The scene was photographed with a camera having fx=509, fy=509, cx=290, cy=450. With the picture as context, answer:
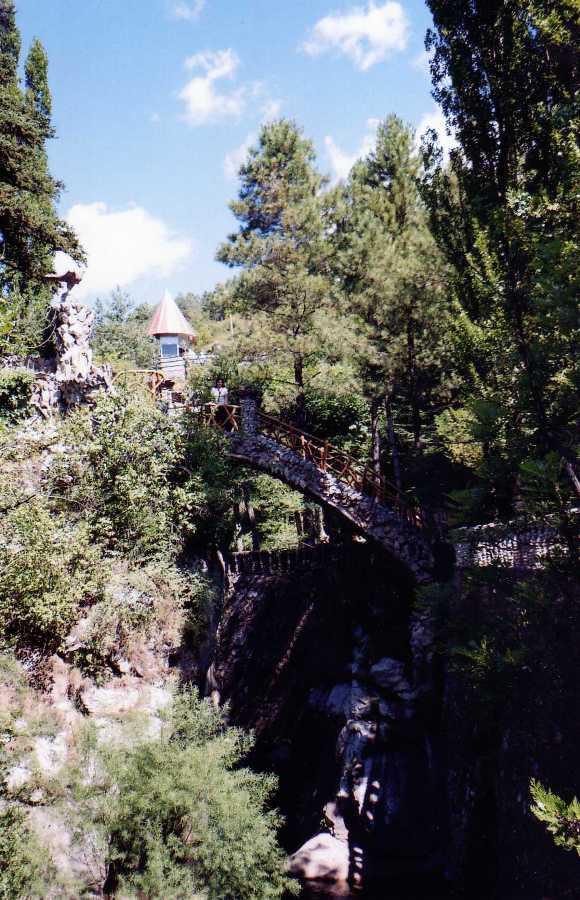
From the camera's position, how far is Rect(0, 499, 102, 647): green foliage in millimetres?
10258

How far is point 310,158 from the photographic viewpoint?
703 inches

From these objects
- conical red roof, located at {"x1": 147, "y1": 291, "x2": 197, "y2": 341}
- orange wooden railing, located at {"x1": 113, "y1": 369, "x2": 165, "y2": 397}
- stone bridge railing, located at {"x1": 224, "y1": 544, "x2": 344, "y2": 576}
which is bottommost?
stone bridge railing, located at {"x1": 224, "y1": 544, "x2": 344, "y2": 576}

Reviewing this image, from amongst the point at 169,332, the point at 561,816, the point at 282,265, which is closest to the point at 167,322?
the point at 169,332

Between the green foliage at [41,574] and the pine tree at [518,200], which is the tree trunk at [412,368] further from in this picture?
the green foliage at [41,574]

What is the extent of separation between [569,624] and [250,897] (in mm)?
6410

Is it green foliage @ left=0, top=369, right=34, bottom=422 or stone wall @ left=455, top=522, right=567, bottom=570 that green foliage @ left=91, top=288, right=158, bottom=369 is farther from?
stone wall @ left=455, top=522, right=567, bottom=570

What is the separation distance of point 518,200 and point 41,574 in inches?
443

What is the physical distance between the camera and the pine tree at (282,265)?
14.7 metres

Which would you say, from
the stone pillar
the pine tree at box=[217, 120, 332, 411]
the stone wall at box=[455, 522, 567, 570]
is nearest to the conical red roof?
the pine tree at box=[217, 120, 332, 411]

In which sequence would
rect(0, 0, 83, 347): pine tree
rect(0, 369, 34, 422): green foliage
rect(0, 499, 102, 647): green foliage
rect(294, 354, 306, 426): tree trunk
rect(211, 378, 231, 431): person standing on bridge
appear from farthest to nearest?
rect(0, 0, 83, 347): pine tree
rect(211, 378, 231, 431): person standing on bridge
rect(294, 354, 306, 426): tree trunk
rect(0, 369, 34, 422): green foliage
rect(0, 499, 102, 647): green foliage

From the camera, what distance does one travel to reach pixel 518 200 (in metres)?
8.11

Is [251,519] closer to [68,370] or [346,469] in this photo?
[346,469]

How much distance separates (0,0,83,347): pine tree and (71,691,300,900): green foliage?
40.2 ft

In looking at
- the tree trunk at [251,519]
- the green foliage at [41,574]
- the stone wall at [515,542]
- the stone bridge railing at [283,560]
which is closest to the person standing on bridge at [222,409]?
the tree trunk at [251,519]
